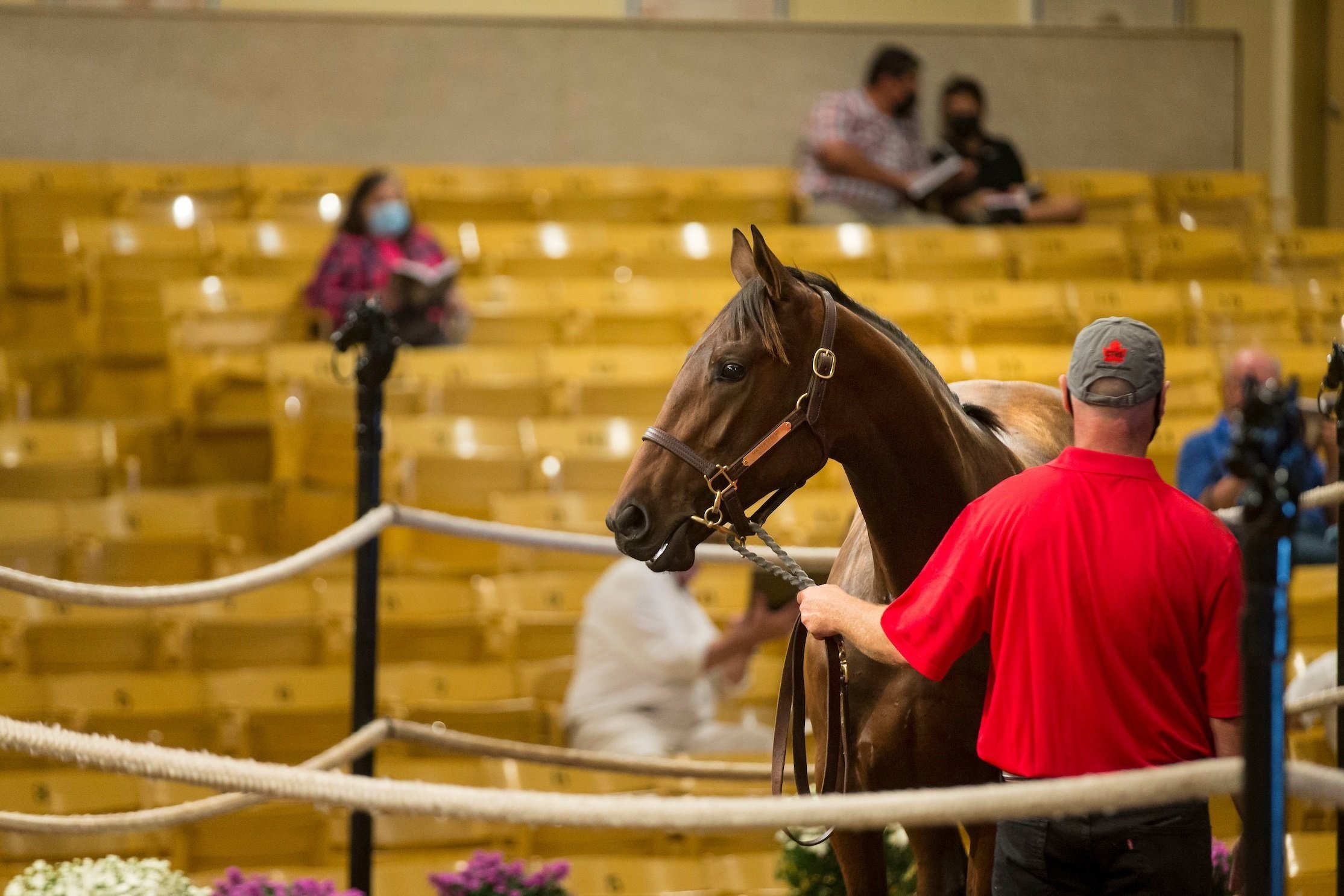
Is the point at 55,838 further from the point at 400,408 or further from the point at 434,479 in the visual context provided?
the point at 400,408

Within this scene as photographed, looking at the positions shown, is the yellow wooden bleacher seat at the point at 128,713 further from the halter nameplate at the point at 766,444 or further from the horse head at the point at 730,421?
the halter nameplate at the point at 766,444

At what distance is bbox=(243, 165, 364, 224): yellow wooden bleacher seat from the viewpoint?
27.6ft

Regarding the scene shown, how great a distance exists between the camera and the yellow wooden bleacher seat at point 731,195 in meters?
8.75

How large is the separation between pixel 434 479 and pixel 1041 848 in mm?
3803

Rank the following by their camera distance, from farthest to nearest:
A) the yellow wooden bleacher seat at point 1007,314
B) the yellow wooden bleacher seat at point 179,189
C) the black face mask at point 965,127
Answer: the black face mask at point 965,127 → the yellow wooden bleacher seat at point 179,189 → the yellow wooden bleacher seat at point 1007,314

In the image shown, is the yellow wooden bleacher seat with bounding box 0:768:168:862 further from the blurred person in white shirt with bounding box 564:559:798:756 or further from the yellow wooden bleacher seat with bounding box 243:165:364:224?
the yellow wooden bleacher seat with bounding box 243:165:364:224

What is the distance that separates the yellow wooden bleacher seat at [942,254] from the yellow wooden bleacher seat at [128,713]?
14.6ft

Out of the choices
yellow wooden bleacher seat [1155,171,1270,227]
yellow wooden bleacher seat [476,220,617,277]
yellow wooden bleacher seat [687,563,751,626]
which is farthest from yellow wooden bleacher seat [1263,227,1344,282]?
yellow wooden bleacher seat [687,563,751,626]

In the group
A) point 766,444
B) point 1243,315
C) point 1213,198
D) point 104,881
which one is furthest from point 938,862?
point 1213,198

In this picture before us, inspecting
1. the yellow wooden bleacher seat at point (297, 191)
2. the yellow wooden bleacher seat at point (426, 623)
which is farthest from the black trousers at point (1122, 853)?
the yellow wooden bleacher seat at point (297, 191)

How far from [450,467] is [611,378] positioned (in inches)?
39.0

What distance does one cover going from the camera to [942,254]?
25.1 ft

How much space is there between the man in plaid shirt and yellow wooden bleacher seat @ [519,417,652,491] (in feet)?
8.93

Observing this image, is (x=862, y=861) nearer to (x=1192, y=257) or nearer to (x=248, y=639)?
(x=248, y=639)
